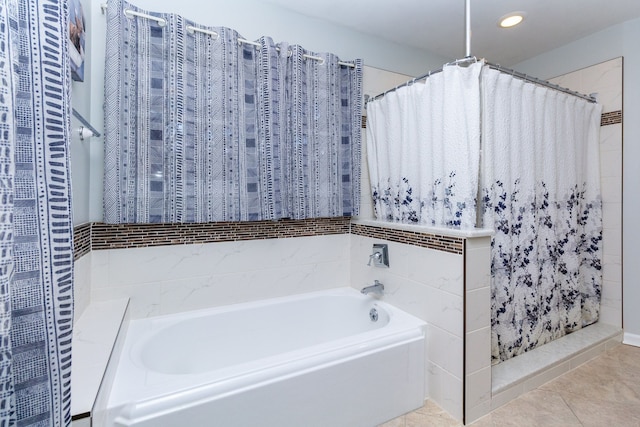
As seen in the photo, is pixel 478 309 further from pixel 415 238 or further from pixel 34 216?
pixel 34 216

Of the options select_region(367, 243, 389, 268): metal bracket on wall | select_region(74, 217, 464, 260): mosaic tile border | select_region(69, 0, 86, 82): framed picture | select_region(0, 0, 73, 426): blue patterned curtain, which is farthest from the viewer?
select_region(367, 243, 389, 268): metal bracket on wall

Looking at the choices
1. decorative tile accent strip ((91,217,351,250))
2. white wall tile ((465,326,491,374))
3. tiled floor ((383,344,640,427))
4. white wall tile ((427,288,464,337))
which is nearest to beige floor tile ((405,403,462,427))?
tiled floor ((383,344,640,427))

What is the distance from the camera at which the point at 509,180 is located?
1708 mm

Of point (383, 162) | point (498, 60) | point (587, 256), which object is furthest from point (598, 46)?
point (383, 162)

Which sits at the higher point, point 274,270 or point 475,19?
point 475,19

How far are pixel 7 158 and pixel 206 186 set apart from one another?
1228 millimetres

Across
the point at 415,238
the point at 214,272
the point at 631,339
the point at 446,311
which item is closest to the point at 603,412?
the point at 446,311

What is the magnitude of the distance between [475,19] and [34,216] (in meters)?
2.68

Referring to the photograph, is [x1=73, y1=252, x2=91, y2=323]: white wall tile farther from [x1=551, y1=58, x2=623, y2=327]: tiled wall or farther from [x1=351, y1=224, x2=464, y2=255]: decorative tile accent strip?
[x1=551, y1=58, x2=623, y2=327]: tiled wall

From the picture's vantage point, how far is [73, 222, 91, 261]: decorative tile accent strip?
52.2 inches

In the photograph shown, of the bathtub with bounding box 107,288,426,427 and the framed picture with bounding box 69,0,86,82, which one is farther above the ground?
the framed picture with bounding box 69,0,86,82

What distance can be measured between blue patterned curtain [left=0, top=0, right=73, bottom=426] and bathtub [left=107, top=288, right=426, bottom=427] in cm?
55

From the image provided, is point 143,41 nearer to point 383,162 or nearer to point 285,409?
point 383,162

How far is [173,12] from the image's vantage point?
1.76 m
